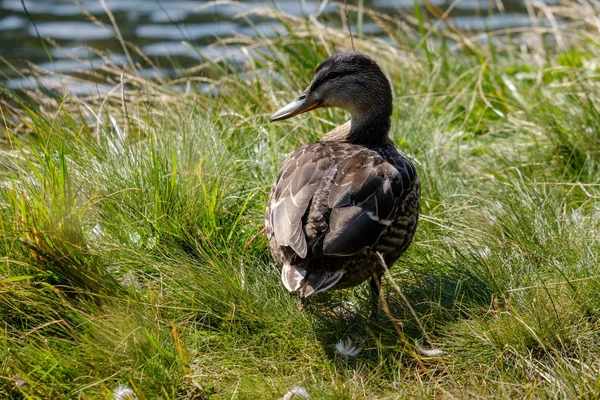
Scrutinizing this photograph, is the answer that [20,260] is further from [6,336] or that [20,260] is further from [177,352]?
[177,352]

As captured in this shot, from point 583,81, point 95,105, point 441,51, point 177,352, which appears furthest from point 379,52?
point 177,352

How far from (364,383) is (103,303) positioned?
1.07 m

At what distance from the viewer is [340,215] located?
344cm

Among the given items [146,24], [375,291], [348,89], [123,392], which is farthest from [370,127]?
[146,24]

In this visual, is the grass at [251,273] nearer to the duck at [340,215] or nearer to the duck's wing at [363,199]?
the duck at [340,215]

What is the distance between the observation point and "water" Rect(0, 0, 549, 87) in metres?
8.66

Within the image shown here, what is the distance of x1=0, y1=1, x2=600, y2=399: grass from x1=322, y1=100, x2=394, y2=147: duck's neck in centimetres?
41

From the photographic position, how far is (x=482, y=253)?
3848 mm

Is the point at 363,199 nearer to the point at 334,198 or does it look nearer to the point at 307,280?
the point at 334,198

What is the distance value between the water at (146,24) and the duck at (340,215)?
14.7 feet

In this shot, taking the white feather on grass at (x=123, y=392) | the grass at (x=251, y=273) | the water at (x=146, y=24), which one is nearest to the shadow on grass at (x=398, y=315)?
the grass at (x=251, y=273)

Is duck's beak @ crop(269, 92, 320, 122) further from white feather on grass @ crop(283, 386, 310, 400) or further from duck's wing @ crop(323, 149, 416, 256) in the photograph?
white feather on grass @ crop(283, 386, 310, 400)

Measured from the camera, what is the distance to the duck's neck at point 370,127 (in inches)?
170

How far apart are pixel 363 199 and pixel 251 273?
0.63m
